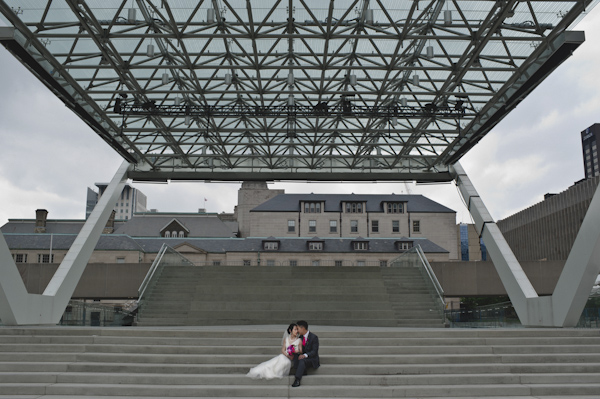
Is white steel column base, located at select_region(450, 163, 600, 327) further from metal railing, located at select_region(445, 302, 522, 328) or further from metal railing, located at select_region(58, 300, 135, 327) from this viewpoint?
Answer: metal railing, located at select_region(58, 300, 135, 327)

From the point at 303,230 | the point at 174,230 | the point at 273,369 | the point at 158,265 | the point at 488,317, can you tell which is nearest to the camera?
the point at 273,369

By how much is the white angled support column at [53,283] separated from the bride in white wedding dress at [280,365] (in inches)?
347

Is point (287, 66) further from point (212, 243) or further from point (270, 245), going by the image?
point (212, 243)

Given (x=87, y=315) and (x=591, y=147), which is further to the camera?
(x=591, y=147)

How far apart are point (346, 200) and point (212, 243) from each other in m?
21.6

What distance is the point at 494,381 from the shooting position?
11.8m

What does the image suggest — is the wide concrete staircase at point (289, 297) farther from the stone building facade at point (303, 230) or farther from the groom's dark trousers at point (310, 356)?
the stone building facade at point (303, 230)

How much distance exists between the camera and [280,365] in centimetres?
1165

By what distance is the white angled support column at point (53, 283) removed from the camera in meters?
16.9

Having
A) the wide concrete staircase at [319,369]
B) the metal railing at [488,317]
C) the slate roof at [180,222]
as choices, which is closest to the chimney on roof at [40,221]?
the slate roof at [180,222]

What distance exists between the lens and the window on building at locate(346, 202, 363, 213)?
271 feet

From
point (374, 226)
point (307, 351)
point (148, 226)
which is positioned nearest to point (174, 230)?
point (148, 226)

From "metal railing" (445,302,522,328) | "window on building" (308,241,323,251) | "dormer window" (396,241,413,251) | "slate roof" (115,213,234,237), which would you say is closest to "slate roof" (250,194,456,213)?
"slate roof" (115,213,234,237)

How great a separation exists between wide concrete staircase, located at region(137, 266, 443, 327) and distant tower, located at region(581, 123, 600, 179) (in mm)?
177962
